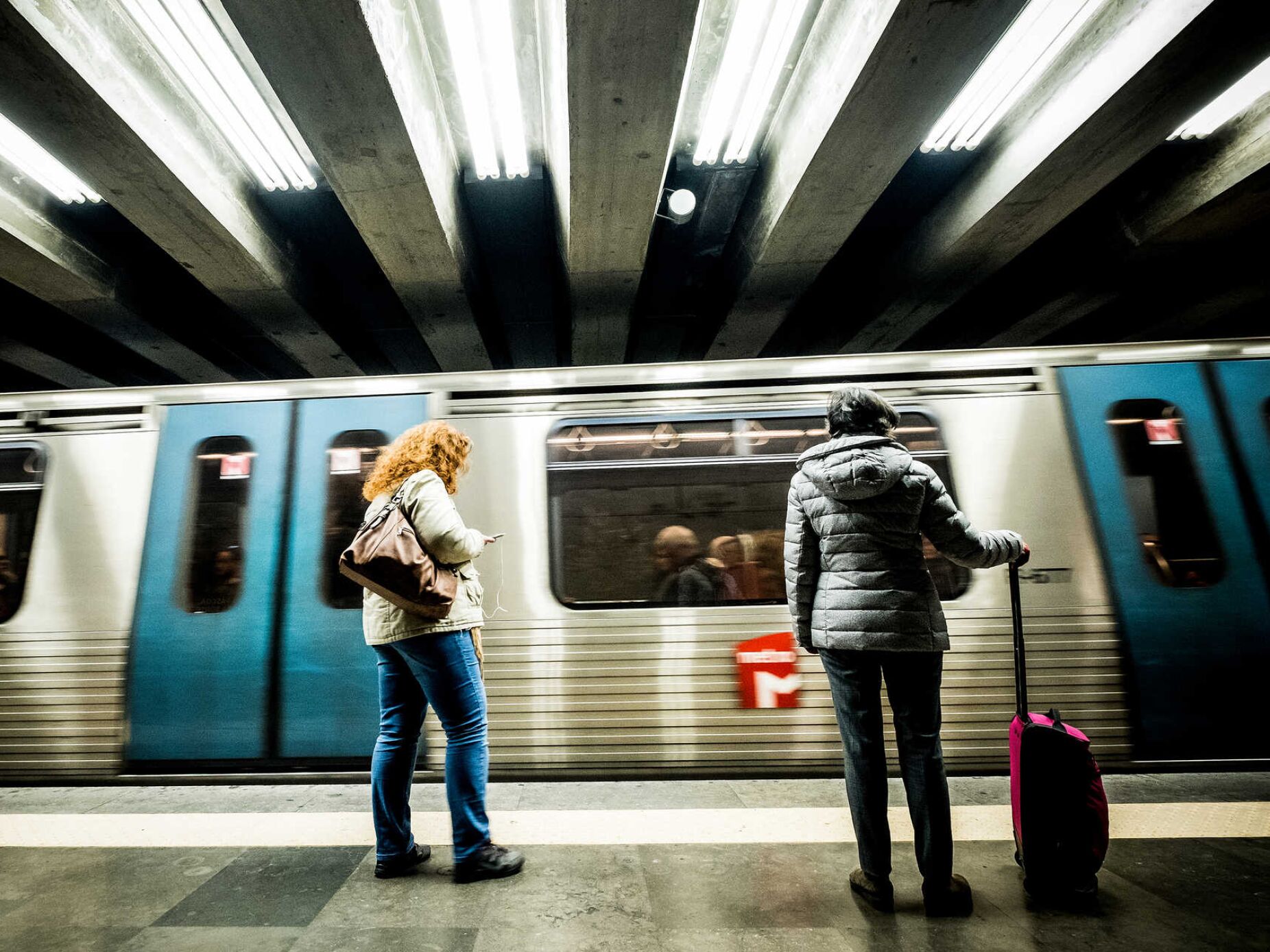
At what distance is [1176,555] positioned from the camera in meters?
3.18

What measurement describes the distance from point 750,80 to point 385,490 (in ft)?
10.7

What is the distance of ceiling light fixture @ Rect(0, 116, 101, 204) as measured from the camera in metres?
3.72

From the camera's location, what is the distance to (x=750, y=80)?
11.6 ft

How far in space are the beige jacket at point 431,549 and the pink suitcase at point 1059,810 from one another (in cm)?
202

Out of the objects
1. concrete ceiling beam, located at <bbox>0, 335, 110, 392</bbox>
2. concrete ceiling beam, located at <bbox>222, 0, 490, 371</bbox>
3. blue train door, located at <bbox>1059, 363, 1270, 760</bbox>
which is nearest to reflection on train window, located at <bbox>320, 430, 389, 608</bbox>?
concrete ceiling beam, located at <bbox>222, 0, 490, 371</bbox>

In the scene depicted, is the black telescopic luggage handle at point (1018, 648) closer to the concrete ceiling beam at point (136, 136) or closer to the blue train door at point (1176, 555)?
the blue train door at point (1176, 555)

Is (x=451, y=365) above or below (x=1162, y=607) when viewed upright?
above

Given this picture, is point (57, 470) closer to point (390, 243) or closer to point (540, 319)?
point (390, 243)

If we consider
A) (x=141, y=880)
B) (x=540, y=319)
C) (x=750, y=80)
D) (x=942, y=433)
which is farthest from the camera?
(x=540, y=319)

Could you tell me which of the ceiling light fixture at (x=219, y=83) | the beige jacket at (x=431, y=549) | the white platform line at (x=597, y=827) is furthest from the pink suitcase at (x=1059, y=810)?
the ceiling light fixture at (x=219, y=83)

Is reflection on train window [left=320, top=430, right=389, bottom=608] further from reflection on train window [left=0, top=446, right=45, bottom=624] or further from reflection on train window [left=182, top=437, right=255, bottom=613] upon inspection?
reflection on train window [left=0, top=446, right=45, bottom=624]

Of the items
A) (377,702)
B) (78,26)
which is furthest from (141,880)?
(78,26)

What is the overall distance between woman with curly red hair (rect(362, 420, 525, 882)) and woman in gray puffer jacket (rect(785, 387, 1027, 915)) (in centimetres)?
125

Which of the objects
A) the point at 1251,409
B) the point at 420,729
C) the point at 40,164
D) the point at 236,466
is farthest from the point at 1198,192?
the point at 40,164
